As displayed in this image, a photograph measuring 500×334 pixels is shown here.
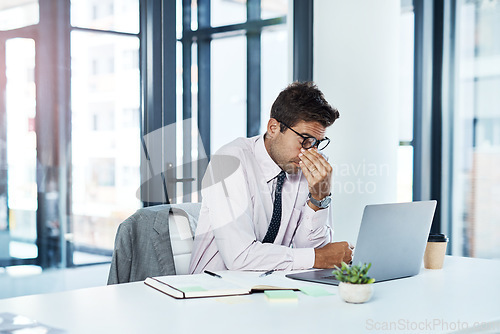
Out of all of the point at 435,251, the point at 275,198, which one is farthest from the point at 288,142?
the point at 435,251

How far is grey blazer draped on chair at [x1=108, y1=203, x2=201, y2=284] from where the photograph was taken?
6.67 ft

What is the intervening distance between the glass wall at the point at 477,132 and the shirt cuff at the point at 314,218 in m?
1.90

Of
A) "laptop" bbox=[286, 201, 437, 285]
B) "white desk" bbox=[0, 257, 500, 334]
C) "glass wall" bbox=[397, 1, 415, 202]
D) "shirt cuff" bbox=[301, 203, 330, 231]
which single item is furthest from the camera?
"glass wall" bbox=[397, 1, 415, 202]

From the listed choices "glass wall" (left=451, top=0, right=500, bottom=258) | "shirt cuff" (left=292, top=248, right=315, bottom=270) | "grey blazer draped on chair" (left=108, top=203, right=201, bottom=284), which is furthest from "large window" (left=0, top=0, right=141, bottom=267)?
"glass wall" (left=451, top=0, right=500, bottom=258)

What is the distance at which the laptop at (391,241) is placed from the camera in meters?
1.69

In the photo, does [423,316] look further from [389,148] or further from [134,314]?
[389,148]

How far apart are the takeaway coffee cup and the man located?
28 cm

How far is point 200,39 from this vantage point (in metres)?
3.52

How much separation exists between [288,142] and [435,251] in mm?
717

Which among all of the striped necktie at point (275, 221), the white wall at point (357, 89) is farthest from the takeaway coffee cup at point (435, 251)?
the white wall at point (357, 89)

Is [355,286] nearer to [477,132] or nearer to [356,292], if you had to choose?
[356,292]

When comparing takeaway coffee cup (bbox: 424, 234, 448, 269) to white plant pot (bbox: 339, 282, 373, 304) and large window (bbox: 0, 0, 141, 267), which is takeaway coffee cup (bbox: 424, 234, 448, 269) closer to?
white plant pot (bbox: 339, 282, 373, 304)

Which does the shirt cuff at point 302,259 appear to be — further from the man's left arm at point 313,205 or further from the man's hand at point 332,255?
the man's left arm at point 313,205

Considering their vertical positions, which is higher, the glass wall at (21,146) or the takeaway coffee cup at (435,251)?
the glass wall at (21,146)
